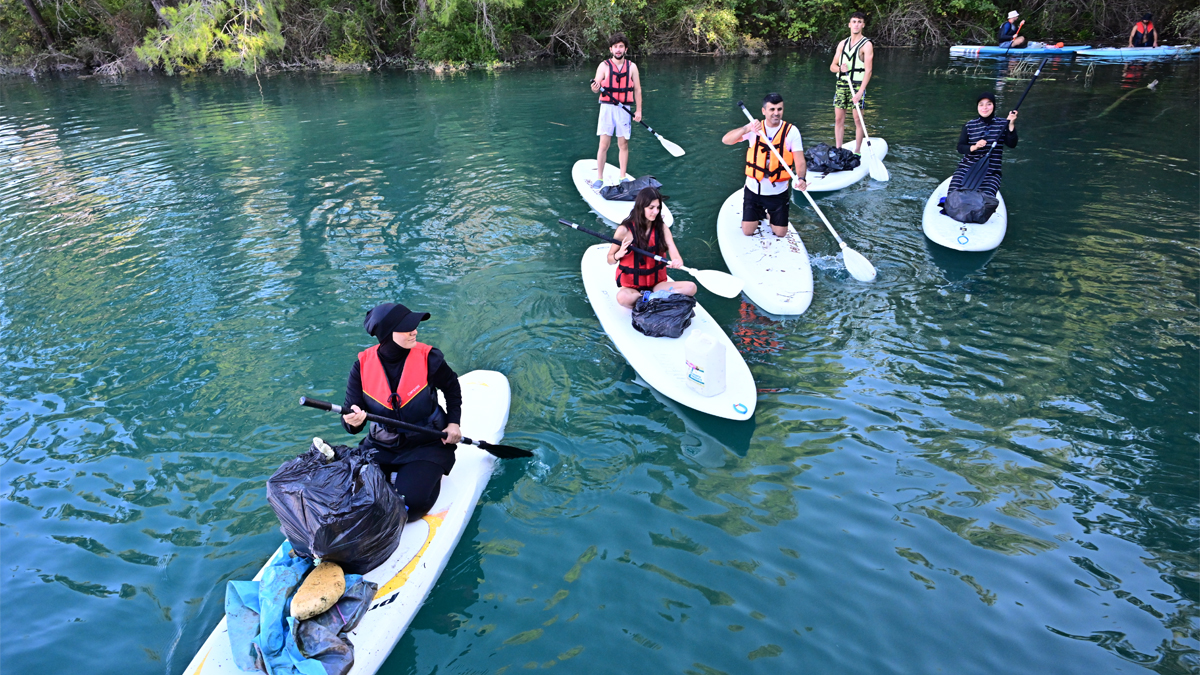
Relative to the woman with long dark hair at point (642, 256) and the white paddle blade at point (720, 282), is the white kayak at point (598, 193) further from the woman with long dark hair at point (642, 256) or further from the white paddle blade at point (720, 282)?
the woman with long dark hair at point (642, 256)

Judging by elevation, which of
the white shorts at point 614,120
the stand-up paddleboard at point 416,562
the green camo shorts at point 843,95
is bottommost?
the stand-up paddleboard at point 416,562

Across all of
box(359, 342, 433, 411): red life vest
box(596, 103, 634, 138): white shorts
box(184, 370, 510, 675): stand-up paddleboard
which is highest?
box(596, 103, 634, 138): white shorts

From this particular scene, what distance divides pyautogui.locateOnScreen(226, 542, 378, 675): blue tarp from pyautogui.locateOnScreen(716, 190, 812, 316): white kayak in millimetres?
4489

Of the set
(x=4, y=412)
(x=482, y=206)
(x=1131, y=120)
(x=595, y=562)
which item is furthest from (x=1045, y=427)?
(x=1131, y=120)

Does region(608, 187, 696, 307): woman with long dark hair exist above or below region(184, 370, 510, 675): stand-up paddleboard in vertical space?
above

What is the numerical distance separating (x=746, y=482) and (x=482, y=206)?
626cm

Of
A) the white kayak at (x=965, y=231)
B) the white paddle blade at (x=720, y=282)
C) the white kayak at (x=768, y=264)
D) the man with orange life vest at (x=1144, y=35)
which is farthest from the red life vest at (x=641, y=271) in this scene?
the man with orange life vest at (x=1144, y=35)

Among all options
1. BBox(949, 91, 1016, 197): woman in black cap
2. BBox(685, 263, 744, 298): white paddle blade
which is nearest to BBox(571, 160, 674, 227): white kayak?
BBox(685, 263, 744, 298): white paddle blade

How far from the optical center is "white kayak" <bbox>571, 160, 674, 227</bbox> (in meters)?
8.64

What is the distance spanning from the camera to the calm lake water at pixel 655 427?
350 centimetres

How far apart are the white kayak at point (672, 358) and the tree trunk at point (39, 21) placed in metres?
29.4

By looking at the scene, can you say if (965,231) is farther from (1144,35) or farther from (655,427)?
(1144,35)

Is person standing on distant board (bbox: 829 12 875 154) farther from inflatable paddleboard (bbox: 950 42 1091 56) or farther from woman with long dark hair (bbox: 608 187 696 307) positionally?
inflatable paddleboard (bbox: 950 42 1091 56)

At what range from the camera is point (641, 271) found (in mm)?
5879
